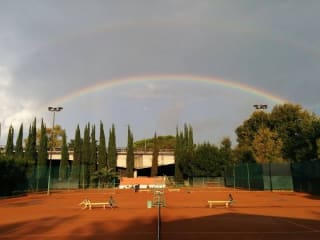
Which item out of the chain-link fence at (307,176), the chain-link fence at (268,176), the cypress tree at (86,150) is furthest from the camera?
the cypress tree at (86,150)

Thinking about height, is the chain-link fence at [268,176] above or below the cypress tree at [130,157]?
below

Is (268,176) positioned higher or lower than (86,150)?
lower

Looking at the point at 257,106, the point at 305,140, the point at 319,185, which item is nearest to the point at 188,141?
the point at 257,106

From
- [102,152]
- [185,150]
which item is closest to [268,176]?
[185,150]

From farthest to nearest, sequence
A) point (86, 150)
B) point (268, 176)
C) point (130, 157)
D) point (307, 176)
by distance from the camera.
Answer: point (130, 157) → point (86, 150) → point (268, 176) → point (307, 176)

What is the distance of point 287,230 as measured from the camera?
11.8 meters

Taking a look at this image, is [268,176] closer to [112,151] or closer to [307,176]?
[307,176]

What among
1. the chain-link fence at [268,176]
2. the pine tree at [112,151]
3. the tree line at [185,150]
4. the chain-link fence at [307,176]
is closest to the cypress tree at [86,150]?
the tree line at [185,150]

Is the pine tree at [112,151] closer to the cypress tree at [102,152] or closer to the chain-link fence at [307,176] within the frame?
the cypress tree at [102,152]

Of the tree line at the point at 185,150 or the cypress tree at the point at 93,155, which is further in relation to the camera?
the cypress tree at the point at 93,155

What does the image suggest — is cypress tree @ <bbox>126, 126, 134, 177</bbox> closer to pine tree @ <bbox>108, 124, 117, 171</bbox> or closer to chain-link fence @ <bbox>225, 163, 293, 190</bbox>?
pine tree @ <bbox>108, 124, 117, 171</bbox>

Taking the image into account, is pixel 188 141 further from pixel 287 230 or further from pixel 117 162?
pixel 287 230

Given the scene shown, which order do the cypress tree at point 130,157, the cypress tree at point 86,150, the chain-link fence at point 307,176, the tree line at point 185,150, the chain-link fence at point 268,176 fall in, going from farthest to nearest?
1. the cypress tree at point 130,157
2. the cypress tree at point 86,150
3. the tree line at point 185,150
4. the chain-link fence at point 268,176
5. the chain-link fence at point 307,176

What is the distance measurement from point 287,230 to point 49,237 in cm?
763
